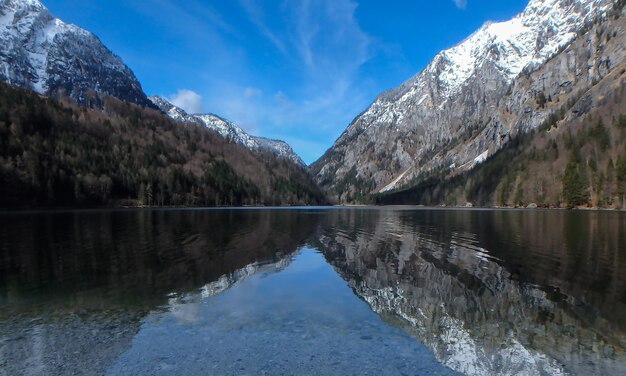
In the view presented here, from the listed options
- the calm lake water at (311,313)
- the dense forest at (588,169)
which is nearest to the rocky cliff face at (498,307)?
the calm lake water at (311,313)

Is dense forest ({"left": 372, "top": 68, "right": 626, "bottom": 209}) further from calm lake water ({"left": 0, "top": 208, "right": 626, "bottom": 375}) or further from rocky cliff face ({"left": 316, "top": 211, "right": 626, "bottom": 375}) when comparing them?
calm lake water ({"left": 0, "top": 208, "right": 626, "bottom": 375})

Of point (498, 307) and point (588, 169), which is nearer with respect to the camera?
point (498, 307)

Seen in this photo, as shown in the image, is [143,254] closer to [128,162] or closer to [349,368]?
[349,368]

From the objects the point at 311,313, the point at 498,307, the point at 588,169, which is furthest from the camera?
the point at 588,169

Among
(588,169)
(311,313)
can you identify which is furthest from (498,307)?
(588,169)

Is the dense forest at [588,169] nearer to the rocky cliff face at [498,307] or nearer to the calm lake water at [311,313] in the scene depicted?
the rocky cliff face at [498,307]

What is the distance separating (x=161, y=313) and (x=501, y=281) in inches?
785

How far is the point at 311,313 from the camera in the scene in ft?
61.8

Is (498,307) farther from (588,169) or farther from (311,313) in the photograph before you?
(588,169)

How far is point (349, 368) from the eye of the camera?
40.6 ft

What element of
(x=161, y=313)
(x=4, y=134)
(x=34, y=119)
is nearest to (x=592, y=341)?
(x=161, y=313)

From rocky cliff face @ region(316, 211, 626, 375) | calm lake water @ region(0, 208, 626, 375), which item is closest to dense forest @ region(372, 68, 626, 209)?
rocky cliff face @ region(316, 211, 626, 375)

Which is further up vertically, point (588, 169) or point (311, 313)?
point (588, 169)

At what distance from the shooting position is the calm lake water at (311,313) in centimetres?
1275
